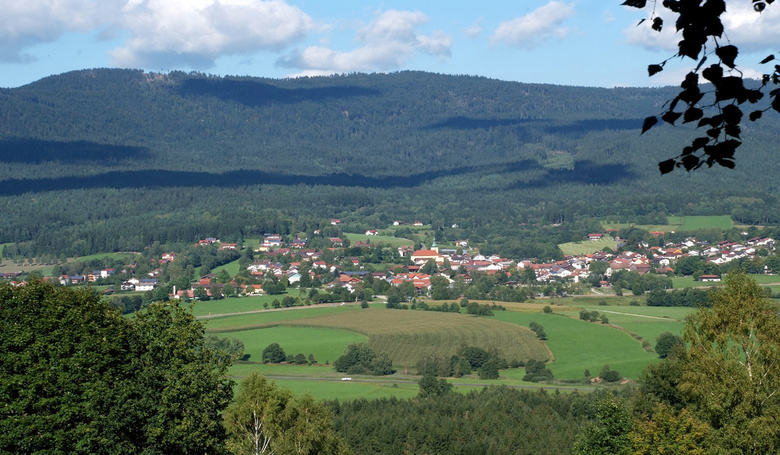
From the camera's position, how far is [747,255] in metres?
112

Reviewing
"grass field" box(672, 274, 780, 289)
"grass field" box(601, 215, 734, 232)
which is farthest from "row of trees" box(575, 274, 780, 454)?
"grass field" box(601, 215, 734, 232)

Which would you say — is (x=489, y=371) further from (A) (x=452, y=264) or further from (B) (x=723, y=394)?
(A) (x=452, y=264)

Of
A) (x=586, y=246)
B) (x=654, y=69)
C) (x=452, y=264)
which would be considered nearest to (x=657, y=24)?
(x=654, y=69)

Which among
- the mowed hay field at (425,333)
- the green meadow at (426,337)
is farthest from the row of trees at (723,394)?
the mowed hay field at (425,333)

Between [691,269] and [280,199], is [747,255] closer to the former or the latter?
[691,269]

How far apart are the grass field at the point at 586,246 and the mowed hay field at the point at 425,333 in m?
56.7

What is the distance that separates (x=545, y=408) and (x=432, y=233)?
11168 cm

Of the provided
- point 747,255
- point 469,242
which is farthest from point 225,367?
point 469,242

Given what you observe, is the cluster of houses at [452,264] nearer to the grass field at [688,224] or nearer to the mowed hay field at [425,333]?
the grass field at [688,224]

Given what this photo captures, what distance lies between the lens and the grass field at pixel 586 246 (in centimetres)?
13149

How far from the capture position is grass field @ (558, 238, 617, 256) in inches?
5177

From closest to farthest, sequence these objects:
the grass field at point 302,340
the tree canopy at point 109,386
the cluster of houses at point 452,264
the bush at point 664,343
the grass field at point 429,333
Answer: the tree canopy at point 109,386 < the bush at point 664,343 < the grass field at point 429,333 < the grass field at point 302,340 < the cluster of houses at point 452,264

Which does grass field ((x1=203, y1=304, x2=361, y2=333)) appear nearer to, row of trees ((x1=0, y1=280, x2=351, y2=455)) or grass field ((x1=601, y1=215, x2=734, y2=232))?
row of trees ((x1=0, y1=280, x2=351, y2=455))

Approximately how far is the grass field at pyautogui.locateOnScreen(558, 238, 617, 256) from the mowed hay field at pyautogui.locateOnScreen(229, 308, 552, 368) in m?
56.7
